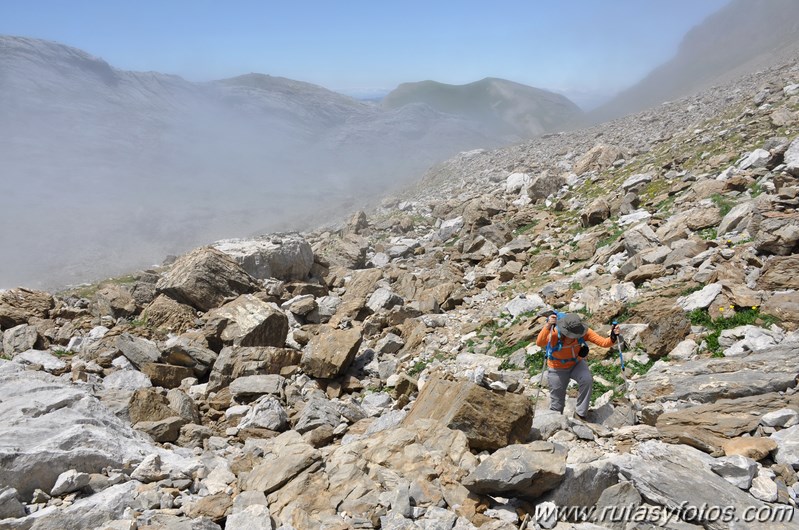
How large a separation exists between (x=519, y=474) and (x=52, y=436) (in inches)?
251

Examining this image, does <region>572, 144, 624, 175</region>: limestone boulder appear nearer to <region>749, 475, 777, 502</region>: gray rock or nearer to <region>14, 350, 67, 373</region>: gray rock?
<region>749, 475, 777, 502</region>: gray rock

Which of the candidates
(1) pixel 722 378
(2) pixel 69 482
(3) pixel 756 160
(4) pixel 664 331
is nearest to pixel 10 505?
(2) pixel 69 482

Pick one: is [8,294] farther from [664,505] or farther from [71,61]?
[71,61]

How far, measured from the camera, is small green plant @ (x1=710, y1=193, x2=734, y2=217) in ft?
44.9

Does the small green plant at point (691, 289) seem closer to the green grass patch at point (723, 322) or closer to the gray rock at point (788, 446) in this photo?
the green grass patch at point (723, 322)

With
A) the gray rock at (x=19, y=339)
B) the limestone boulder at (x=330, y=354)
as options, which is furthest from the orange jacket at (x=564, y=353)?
the gray rock at (x=19, y=339)

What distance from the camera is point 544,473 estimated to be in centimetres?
553

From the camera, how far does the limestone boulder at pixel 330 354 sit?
1186cm

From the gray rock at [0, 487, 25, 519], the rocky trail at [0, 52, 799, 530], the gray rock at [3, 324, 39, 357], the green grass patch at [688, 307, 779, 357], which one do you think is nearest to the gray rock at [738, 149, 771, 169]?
the rocky trail at [0, 52, 799, 530]

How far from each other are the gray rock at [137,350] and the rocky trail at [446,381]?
2.5 inches

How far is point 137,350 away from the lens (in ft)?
40.3

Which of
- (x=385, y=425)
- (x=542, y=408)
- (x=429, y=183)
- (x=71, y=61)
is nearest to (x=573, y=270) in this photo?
(x=542, y=408)

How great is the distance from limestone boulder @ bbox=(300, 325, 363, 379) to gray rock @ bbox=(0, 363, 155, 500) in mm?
4234

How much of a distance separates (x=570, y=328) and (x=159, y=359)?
9.77 m
